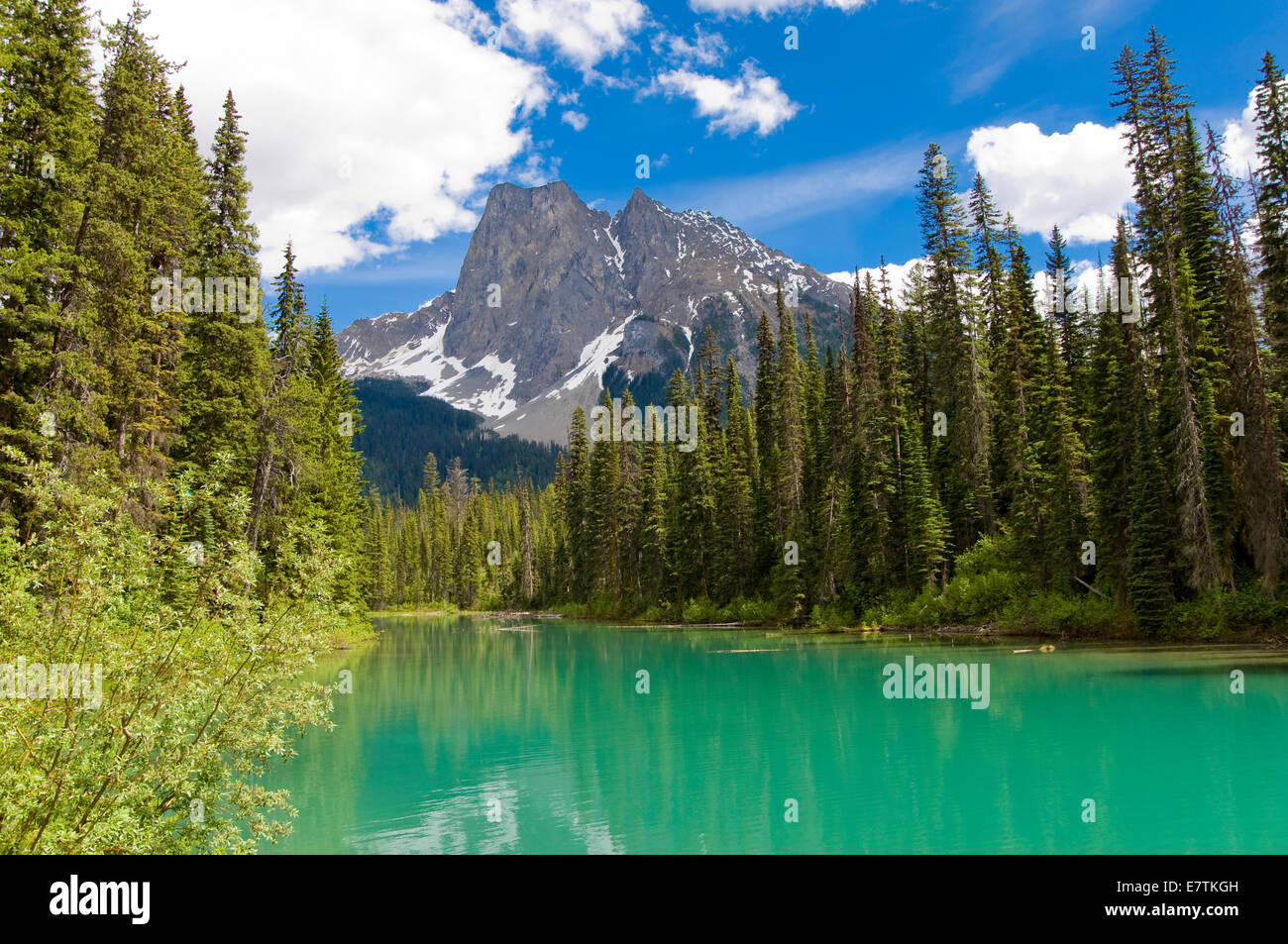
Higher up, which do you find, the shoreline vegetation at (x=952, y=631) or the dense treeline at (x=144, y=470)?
the dense treeline at (x=144, y=470)

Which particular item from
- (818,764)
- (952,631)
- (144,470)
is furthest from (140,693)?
(952,631)

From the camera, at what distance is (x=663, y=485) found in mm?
74562

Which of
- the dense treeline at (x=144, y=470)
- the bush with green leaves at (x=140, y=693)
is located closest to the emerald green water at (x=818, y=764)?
the dense treeline at (x=144, y=470)

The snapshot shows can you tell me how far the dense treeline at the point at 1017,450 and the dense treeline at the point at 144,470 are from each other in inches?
1191

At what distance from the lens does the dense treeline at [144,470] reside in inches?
297

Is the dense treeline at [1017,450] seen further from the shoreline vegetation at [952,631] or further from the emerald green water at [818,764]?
the emerald green water at [818,764]

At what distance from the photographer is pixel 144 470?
2725 cm

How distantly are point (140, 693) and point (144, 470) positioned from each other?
905 inches

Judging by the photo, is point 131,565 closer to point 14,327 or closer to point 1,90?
point 14,327

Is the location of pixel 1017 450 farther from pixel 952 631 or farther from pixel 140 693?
pixel 140 693

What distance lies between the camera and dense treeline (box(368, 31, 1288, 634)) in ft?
110
